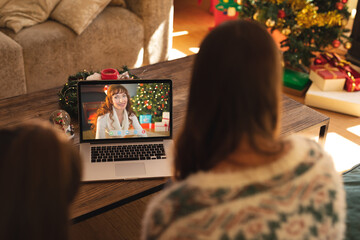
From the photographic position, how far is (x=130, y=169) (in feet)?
4.74

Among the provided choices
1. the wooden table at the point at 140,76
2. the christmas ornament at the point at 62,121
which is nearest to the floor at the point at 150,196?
the wooden table at the point at 140,76

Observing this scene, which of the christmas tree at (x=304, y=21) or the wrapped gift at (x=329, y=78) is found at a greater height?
the christmas tree at (x=304, y=21)

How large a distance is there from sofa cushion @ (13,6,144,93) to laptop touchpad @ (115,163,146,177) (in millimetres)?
1558

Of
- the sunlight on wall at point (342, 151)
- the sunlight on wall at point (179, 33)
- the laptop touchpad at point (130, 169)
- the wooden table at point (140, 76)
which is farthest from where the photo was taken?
the sunlight on wall at point (179, 33)

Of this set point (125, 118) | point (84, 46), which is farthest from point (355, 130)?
point (84, 46)

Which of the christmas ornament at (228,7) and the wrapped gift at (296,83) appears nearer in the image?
the wrapped gift at (296,83)

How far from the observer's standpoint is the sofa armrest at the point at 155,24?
3168 millimetres

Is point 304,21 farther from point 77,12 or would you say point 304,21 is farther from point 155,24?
point 77,12

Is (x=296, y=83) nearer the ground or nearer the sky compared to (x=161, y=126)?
nearer the ground

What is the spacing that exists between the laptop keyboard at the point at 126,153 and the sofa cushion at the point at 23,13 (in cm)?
158

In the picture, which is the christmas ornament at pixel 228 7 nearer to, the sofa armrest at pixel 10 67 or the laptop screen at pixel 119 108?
the sofa armrest at pixel 10 67

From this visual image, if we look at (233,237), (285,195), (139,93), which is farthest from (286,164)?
(139,93)

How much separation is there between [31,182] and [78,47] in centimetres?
238

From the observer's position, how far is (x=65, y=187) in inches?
26.9
